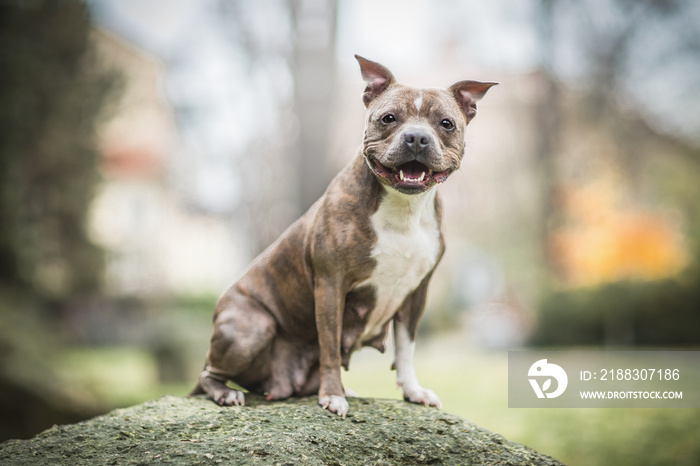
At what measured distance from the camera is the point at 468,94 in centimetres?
347

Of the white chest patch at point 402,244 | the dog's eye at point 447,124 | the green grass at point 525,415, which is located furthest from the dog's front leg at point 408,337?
the green grass at point 525,415

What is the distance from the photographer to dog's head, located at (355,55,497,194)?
9.84ft

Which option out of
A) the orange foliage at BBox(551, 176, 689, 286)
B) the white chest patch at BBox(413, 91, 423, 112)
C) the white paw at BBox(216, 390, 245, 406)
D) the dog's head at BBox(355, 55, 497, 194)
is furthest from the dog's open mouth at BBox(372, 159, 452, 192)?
the orange foliage at BBox(551, 176, 689, 286)

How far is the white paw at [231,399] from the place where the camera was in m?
3.50

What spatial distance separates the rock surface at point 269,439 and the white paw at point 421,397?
161mm

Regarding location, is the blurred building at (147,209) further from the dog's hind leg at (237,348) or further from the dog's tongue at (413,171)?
the dog's tongue at (413,171)

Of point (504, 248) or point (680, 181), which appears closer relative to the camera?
point (680, 181)

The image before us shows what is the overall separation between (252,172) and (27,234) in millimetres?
4063

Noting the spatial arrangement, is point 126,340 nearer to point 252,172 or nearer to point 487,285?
point 252,172

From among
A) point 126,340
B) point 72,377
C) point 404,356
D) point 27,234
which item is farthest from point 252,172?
point 404,356

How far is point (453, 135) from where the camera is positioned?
322 cm

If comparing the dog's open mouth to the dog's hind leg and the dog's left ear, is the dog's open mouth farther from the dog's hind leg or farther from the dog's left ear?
the dog's hind leg

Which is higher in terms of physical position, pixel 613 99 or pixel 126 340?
pixel 613 99

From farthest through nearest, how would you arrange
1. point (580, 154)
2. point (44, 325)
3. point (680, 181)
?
1. point (580, 154)
2. point (680, 181)
3. point (44, 325)
